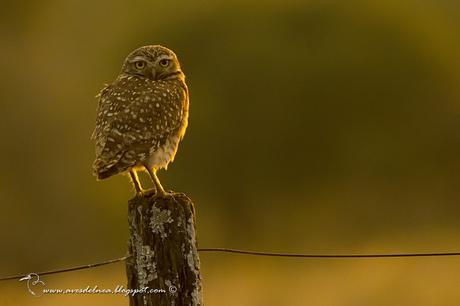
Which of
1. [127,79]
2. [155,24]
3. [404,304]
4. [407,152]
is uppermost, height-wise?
[155,24]

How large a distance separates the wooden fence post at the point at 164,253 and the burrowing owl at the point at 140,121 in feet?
4.33

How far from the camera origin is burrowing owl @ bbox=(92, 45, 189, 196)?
7410 millimetres

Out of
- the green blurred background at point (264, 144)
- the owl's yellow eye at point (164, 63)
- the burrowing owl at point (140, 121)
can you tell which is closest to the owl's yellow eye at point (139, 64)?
the burrowing owl at point (140, 121)

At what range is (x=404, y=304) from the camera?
1357 cm

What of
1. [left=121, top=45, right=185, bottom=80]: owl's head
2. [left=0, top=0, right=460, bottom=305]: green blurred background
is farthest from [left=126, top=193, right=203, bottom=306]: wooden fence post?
[left=0, top=0, right=460, bottom=305]: green blurred background

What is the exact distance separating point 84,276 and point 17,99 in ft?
21.2

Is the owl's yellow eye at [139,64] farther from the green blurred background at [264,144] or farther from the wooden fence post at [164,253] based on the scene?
the green blurred background at [264,144]

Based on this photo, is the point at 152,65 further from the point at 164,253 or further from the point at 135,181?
the point at 164,253

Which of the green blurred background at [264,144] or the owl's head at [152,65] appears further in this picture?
the green blurred background at [264,144]

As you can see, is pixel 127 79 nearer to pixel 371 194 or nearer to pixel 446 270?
pixel 446 270

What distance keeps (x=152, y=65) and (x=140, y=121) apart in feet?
3.21

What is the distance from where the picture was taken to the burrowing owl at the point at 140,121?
741cm

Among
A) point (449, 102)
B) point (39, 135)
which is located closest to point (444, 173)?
point (449, 102)

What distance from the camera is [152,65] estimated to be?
852cm
